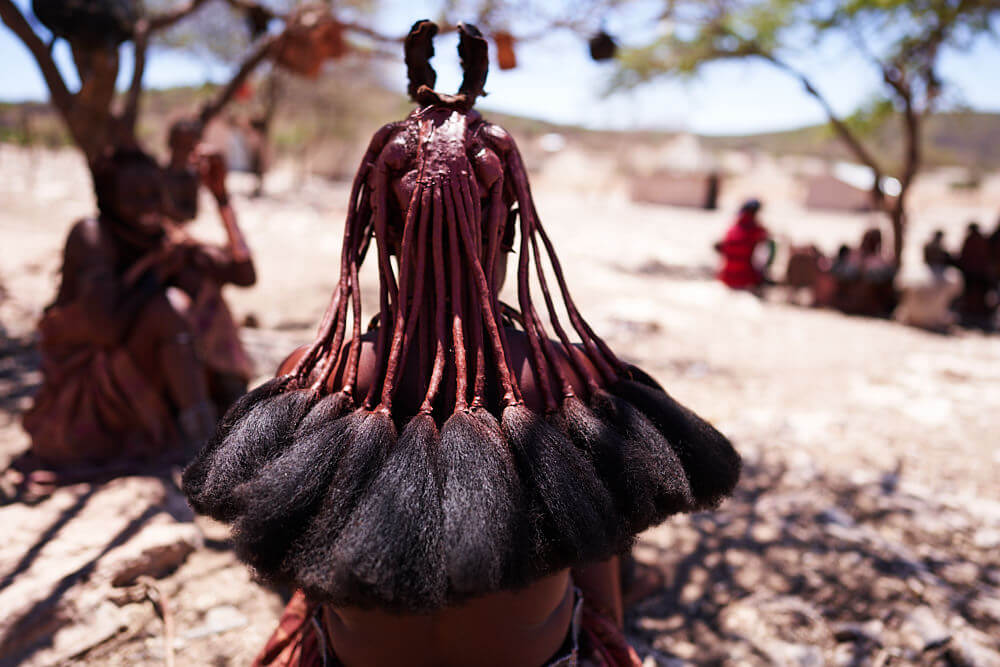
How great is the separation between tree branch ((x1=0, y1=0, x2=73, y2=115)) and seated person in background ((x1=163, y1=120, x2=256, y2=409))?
45.2 inches

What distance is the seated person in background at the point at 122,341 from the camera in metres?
3.00

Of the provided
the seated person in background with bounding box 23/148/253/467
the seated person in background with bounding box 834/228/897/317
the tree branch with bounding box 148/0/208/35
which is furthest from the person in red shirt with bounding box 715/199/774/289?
the seated person in background with bounding box 23/148/253/467

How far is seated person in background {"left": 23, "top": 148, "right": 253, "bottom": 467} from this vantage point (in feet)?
9.85

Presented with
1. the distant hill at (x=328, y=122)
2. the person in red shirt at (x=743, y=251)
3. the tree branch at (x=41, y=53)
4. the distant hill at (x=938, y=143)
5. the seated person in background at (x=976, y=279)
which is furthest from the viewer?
the distant hill at (x=938, y=143)

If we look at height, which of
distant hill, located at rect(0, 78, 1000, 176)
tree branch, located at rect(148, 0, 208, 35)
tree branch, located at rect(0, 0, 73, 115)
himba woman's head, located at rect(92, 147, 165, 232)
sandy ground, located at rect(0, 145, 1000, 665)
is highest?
distant hill, located at rect(0, 78, 1000, 176)

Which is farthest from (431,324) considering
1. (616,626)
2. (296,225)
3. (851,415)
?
(296,225)

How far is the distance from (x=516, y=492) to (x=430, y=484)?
0.14 m

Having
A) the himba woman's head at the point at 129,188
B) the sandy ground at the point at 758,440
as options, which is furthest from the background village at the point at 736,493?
the himba woman's head at the point at 129,188

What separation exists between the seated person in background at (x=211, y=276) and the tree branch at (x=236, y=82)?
140 cm

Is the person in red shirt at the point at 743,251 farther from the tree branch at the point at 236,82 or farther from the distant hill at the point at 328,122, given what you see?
the tree branch at the point at 236,82

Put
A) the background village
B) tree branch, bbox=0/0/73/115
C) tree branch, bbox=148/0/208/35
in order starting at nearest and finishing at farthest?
the background village, tree branch, bbox=0/0/73/115, tree branch, bbox=148/0/208/35

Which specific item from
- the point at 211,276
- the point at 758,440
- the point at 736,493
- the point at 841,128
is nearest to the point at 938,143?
the point at 841,128

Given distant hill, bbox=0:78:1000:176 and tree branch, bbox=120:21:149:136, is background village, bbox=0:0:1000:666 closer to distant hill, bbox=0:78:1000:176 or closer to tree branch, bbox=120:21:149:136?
tree branch, bbox=120:21:149:136

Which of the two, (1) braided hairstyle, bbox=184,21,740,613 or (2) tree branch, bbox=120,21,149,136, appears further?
(2) tree branch, bbox=120,21,149,136
